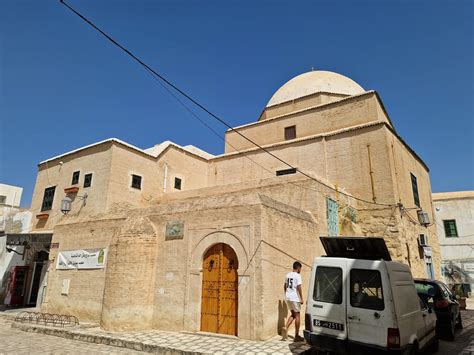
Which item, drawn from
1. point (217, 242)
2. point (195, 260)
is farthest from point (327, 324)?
point (195, 260)

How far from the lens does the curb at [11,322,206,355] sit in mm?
7135

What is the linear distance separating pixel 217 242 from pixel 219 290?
1255 mm

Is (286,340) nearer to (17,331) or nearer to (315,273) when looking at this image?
(315,273)

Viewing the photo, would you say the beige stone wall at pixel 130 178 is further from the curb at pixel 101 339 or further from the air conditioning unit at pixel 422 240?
the air conditioning unit at pixel 422 240

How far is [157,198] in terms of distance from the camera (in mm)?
16078

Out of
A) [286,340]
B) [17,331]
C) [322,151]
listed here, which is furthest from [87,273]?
[322,151]

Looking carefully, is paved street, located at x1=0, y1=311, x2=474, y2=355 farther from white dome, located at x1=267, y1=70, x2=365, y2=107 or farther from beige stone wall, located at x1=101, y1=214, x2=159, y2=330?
white dome, located at x1=267, y1=70, x2=365, y2=107

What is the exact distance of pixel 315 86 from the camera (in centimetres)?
1972

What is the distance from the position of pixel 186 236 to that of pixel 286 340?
12.8 ft

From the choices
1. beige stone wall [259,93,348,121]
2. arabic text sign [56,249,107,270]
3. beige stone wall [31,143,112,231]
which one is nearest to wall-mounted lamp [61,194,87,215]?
beige stone wall [31,143,112,231]

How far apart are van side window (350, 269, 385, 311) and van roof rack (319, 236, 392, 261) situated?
98cm

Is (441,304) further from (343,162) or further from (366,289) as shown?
(343,162)

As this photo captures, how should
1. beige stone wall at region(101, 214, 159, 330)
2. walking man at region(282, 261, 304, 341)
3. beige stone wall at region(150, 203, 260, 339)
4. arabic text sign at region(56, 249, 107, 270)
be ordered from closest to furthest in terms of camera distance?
walking man at region(282, 261, 304, 341), beige stone wall at region(150, 203, 260, 339), beige stone wall at region(101, 214, 159, 330), arabic text sign at region(56, 249, 107, 270)

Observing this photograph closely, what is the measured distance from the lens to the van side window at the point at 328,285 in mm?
6012
